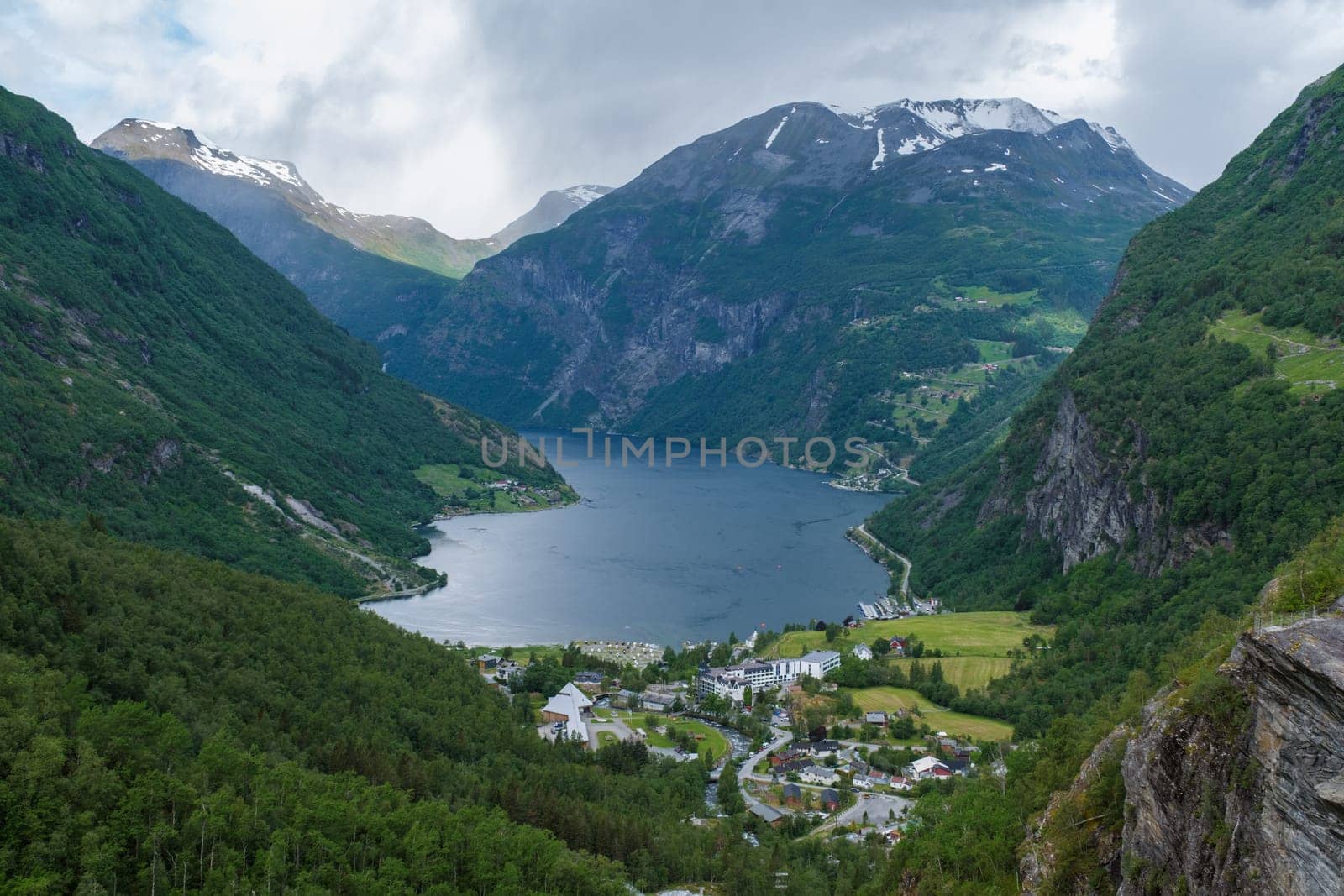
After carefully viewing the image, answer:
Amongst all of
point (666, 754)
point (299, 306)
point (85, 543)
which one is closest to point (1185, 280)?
point (666, 754)

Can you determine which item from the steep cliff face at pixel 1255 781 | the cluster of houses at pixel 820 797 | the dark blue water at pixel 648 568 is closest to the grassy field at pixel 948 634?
the dark blue water at pixel 648 568

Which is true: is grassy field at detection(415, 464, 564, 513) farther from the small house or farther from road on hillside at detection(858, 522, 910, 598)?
the small house

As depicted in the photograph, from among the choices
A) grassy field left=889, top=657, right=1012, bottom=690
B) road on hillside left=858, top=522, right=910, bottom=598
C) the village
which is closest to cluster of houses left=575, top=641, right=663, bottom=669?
the village

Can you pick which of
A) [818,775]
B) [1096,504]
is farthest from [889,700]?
[1096,504]

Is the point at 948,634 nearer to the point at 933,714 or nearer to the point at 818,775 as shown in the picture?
the point at 933,714

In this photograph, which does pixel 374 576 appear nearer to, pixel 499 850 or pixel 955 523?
pixel 955 523

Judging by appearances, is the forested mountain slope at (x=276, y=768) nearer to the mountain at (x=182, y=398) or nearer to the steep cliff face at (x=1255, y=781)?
the steep cliff face at (x=1255, y=781)
